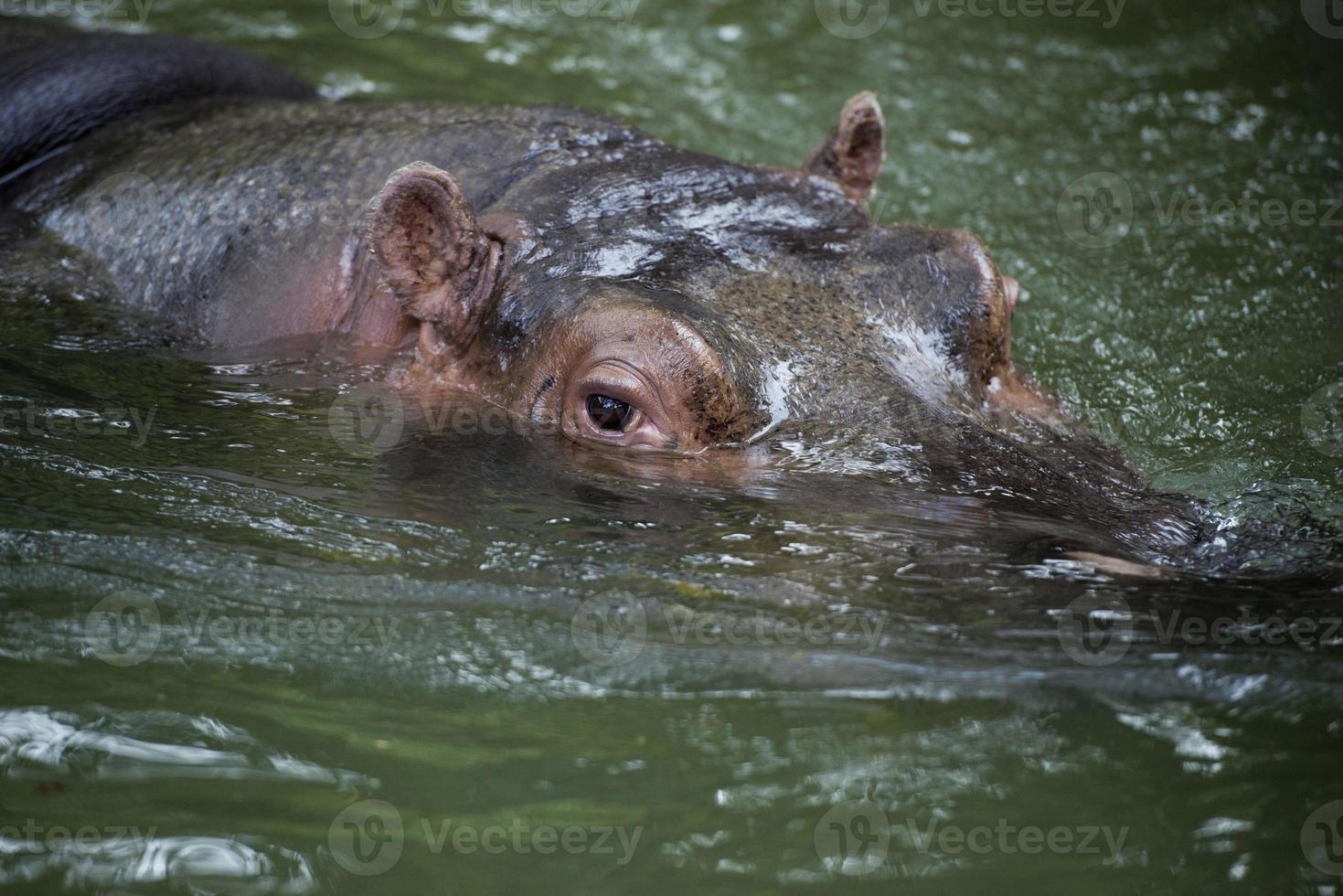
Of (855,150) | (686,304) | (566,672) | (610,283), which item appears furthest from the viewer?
(855,150)

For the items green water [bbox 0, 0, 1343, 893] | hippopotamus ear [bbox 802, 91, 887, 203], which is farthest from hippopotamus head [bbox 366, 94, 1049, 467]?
hippopotamus ear [bbox 802, 91, 887, 203]

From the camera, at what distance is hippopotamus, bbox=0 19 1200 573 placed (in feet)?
14.0

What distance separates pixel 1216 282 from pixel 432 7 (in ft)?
18.9

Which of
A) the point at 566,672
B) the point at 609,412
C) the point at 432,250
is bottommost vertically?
the point at 566,672

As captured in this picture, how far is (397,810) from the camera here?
11.4 ft

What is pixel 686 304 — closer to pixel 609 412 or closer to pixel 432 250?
pixel 609 412

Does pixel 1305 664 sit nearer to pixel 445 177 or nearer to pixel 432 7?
pixel 445 177

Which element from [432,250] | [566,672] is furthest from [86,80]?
[566,672]

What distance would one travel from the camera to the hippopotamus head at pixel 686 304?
428 centimetres

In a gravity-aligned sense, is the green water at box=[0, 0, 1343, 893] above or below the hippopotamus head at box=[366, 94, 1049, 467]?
below

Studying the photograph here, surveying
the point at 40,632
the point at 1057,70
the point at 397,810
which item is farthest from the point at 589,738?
the point at 1057,70

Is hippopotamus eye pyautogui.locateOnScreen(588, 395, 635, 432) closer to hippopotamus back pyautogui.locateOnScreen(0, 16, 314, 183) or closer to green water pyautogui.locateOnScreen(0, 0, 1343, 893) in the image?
green water pyautogui.locateOnScreen(0, 0, 1343, 893)

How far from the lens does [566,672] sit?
3.87m

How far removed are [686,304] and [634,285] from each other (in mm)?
194
